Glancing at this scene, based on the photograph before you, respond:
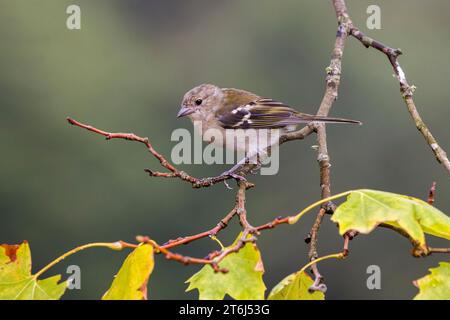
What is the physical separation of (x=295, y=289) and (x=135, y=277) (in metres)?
0.45

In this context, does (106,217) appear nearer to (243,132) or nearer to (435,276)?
(243,132)

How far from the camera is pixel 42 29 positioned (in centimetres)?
1850

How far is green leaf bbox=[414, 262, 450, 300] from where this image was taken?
1774 millimetres

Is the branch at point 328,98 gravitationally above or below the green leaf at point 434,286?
above

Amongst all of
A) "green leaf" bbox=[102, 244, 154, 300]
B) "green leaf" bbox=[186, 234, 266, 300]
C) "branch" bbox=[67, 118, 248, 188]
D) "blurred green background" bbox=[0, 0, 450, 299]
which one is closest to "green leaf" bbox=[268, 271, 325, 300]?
"green leaf" bbox=[186, 234, 266, 300]

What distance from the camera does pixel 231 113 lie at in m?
4.44

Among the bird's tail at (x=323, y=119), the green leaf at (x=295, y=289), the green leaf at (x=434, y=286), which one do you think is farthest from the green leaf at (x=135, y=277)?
the bird's tail at (x=323, y=119)

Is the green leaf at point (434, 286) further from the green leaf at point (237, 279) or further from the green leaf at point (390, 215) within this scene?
the green leaf at point (237, 279)

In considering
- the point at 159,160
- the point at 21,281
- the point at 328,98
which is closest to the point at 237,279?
the point at 21,281

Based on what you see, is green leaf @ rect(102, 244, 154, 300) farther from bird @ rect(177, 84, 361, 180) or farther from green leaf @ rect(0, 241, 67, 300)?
bird @ rect(177, 84, 361, 180)

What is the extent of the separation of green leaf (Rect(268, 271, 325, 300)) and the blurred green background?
12016mm

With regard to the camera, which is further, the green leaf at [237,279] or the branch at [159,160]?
the branch at [159,160]

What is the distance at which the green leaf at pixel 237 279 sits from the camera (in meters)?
1.79

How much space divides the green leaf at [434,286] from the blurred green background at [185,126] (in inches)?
474
